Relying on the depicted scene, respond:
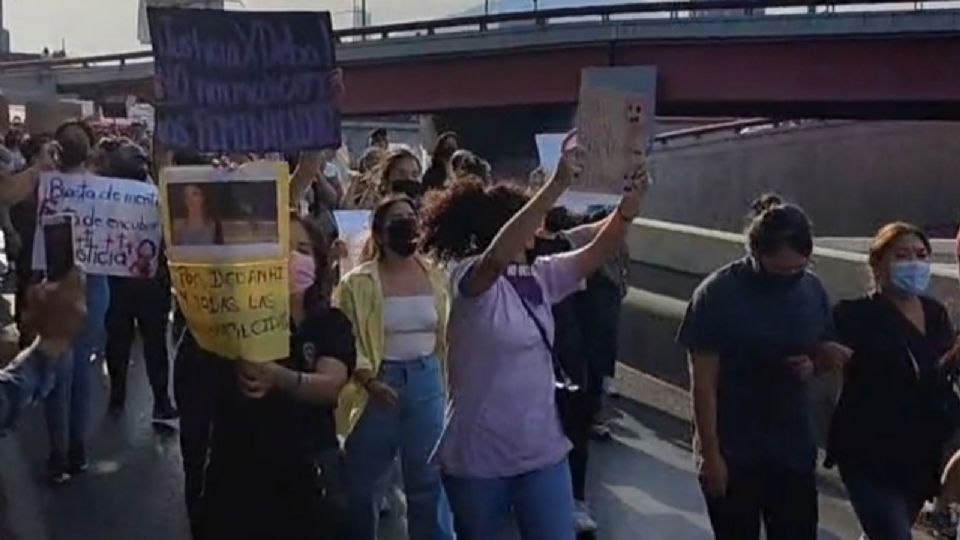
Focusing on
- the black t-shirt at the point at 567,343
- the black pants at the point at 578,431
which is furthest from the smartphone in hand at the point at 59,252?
the black t-shirt at the point at 567,343

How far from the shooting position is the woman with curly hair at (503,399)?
537 cm

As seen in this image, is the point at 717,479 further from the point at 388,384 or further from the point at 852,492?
the point at 388,384

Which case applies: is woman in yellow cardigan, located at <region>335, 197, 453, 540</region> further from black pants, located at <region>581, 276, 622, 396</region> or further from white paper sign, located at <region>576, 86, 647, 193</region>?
black pants, located at <region>581, 276, 622, 396</region>

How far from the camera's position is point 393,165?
8258 millimetres

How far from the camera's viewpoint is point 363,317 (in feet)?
20.9

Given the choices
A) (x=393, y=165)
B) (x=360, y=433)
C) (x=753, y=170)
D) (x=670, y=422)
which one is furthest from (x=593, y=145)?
(x=753, y=170)

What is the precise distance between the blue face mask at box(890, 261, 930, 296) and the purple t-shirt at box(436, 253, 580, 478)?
1264 millimetres

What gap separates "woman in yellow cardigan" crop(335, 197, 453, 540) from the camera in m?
6.29

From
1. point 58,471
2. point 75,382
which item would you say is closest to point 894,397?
point 75,382

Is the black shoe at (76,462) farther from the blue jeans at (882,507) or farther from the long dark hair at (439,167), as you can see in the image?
the blue jeans at (882,507)

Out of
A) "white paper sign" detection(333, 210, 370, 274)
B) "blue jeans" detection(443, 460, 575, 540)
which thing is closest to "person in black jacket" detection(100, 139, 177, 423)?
"white paper sign" detection(333, 210, 370, 274)

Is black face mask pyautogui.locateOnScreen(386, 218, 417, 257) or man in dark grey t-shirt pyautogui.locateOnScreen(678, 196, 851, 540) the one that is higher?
black face mask pyautogui.locateOnScreen(386, 218, 417, 257)

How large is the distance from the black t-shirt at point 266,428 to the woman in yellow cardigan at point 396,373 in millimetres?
1342

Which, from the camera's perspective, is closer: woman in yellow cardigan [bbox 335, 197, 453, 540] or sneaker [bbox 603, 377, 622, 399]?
woman in yellow cardigan [bbox 335, 197, 453, 540]
